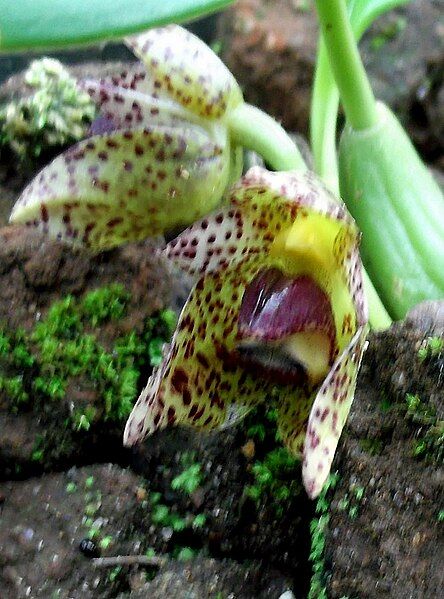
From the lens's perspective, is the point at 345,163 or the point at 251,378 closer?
the point at 251,378

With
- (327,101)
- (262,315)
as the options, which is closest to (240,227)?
(262,315)

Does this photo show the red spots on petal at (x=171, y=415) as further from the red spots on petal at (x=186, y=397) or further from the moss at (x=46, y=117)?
the moss at (x=46, y=117)

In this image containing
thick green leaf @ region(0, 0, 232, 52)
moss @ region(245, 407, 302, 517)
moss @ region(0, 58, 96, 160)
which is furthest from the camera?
moss @ region(0, 58, 96, 160)

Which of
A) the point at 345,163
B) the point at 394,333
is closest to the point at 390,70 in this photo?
the point at 345,163

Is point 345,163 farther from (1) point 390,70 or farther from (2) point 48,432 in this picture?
(1) point 390,70

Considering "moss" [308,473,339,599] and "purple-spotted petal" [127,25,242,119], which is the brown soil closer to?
"purple-spotted petal" [127,25,242,119]

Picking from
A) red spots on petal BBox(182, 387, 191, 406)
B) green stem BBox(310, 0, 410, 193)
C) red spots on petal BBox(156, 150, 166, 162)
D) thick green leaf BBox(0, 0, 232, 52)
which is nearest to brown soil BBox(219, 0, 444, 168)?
green stem BBox(310, 0, 410, 193)

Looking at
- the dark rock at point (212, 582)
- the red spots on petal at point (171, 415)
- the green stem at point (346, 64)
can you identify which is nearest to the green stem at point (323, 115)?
the green stem at point (346, 64)
